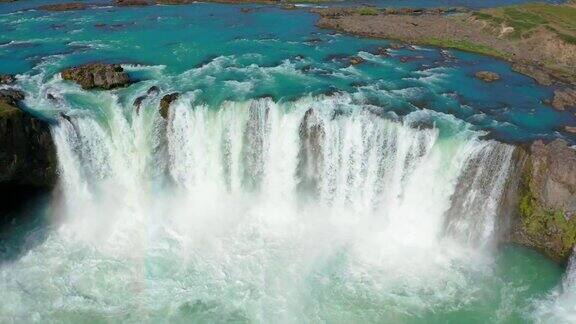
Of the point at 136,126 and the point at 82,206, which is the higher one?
the point at 136,126

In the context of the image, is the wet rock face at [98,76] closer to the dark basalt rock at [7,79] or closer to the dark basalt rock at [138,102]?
the dark basalt rock at [7,79]

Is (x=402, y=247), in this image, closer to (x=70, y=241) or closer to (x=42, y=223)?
(x=70, y=241)

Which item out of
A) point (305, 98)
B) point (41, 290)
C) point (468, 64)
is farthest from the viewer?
point (468, 64)

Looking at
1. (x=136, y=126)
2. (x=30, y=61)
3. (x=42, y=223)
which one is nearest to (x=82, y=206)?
(x=42, y=223)

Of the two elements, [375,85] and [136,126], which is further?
[375,85]

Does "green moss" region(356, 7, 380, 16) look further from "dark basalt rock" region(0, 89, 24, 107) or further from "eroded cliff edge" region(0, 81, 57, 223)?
"eroded cliff edge" region(0, 81, 57, 223)

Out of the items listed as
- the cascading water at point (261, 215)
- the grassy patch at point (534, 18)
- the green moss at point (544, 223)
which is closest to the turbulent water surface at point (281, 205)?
the cascading water at point (261, 215)

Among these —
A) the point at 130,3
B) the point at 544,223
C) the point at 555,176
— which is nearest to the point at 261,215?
the point at 544,223
